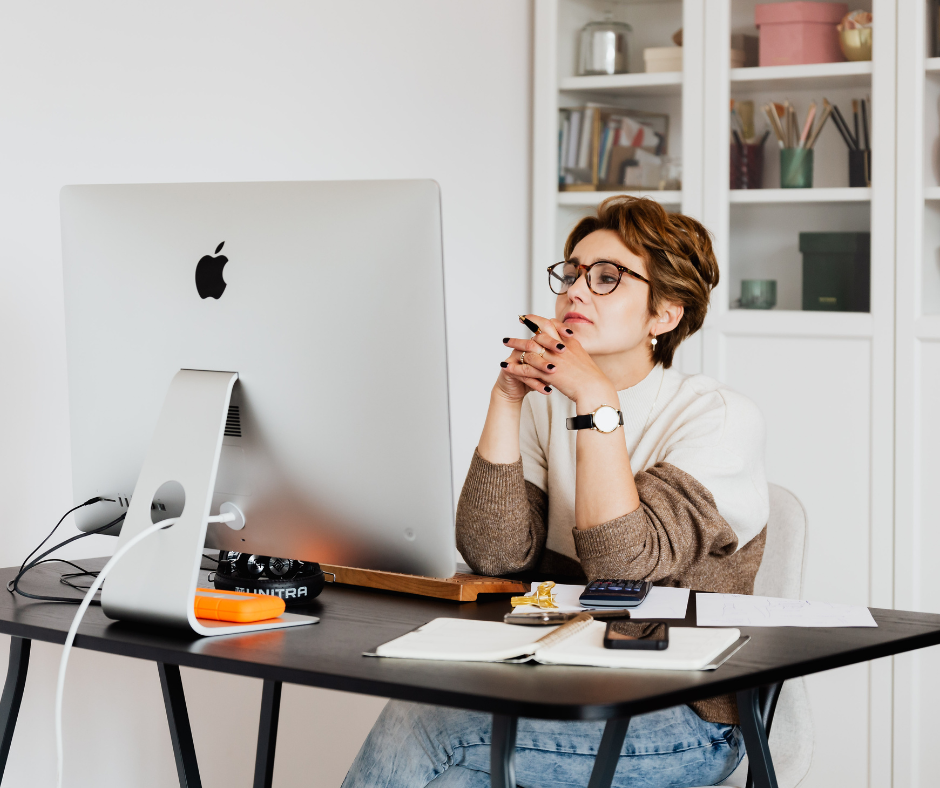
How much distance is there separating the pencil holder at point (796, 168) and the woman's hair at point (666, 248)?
1.14 m

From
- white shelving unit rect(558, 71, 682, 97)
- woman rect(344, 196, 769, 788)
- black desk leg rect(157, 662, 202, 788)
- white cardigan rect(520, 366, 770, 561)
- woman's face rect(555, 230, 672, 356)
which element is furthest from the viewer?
white shelving unit rect(558, 71, 682, 97)

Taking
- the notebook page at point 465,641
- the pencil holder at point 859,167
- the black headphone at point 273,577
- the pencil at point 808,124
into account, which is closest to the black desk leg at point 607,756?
the notebook page at point 465,641

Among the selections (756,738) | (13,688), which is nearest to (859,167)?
(756,738)

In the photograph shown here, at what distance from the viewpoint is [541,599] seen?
4.27ft

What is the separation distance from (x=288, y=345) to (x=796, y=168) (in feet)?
6.49

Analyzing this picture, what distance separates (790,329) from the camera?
274cm

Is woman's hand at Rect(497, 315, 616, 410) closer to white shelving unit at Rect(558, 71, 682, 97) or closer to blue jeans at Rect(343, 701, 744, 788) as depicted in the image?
blue jeans at Rect(343, 701, 744, 788)

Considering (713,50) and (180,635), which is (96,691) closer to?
(180,635)

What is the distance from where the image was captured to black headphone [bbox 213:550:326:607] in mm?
1342

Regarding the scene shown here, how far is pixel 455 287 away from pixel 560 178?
464 millimetres

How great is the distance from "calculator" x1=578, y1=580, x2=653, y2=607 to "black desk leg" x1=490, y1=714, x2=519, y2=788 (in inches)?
13.2

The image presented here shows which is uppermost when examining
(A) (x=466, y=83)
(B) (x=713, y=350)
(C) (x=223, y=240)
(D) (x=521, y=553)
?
(A) (x=466, y=83)

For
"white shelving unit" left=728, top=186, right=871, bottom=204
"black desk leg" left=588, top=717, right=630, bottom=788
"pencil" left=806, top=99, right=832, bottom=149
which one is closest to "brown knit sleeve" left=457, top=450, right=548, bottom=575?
"black desk leg" left=588, top=717, right=630, bottom=788

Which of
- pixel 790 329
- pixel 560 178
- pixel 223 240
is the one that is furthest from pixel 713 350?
pixel 223 240
